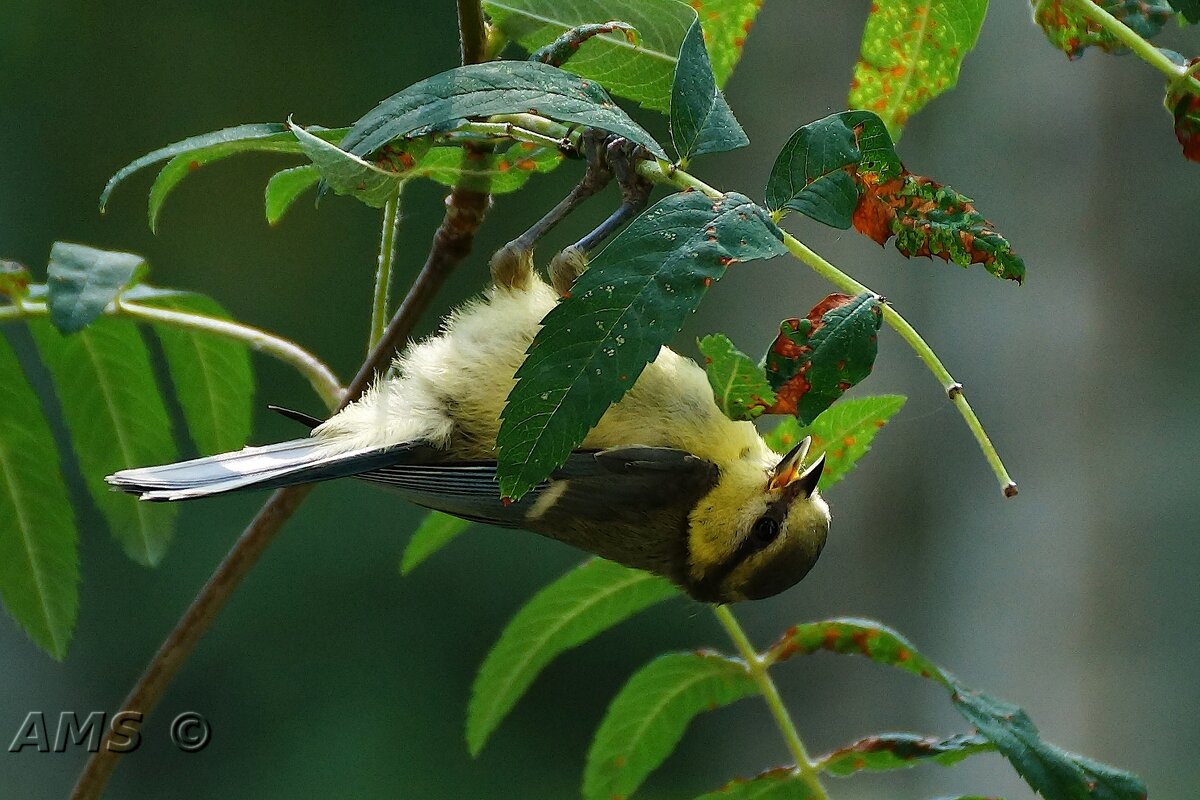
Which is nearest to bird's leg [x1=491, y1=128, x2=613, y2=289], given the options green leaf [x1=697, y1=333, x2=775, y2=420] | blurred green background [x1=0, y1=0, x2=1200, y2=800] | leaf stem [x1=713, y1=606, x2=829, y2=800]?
green leaf [x1=697, y1=333, x2=775, y2=420]

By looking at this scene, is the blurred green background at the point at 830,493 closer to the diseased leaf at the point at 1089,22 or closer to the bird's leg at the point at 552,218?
the bird's leg at the point at 552,218

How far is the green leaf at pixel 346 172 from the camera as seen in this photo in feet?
2.76

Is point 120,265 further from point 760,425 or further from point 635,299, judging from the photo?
point 760,425

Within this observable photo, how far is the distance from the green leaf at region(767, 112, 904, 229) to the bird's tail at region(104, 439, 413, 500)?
0.53m

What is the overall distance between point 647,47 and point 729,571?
1.98ft

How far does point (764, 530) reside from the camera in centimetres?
135

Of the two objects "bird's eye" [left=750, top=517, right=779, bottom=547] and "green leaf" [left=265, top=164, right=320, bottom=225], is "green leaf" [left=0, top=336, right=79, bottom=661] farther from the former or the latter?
"bird's eye" [left=750, top=517, right=779, bottom=547]

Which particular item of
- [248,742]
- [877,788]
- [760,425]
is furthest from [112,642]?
[760,425]

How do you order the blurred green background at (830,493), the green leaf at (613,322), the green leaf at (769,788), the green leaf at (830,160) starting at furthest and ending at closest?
the blurred green background at (830,493)
the green leaf at (769,788)
the green leaf at (830,160)
the green leaf at (613,322)

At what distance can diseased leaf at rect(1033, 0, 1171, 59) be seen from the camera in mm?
988

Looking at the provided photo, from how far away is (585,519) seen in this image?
1.33 metres

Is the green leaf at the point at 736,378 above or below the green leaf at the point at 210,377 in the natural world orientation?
above

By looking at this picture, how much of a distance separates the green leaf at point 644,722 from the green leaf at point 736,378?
43cm

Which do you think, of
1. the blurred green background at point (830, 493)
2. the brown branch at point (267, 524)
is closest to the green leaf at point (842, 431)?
the brown branch at point (267, 524)
